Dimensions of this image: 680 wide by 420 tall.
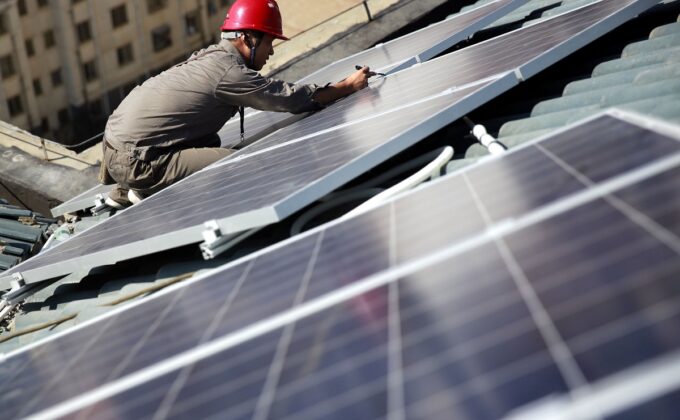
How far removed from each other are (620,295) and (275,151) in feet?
16.9

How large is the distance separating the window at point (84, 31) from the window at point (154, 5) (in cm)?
415

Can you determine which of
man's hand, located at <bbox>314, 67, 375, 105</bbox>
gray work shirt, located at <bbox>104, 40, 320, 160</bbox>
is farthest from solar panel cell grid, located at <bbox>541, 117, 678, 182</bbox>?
man's hand, located at <bbox>314, 67, 375, 105</bbox>

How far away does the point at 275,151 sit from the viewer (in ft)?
27.6

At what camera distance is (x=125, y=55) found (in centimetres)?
6316

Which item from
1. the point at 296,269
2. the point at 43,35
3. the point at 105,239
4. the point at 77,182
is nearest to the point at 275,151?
the point at 105,239

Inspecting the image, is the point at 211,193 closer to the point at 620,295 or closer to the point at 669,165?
the point at 669,165

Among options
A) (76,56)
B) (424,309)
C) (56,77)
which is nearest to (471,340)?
(424,309)

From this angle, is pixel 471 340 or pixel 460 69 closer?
pixel 471 340

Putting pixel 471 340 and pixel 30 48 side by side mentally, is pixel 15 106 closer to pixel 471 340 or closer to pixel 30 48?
pixel 30 48

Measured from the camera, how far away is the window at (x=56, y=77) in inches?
2376

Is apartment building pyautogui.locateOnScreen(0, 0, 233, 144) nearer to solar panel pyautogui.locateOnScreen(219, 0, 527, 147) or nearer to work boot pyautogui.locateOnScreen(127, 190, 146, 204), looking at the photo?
solar panel pyautogui.locateOnScreen(219, 0, 527, 147)

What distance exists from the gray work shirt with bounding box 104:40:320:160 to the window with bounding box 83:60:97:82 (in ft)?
176

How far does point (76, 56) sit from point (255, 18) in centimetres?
5339

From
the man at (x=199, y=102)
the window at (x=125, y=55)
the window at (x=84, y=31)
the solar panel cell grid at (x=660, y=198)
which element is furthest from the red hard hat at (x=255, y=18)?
the window at (x=125, y=55)
